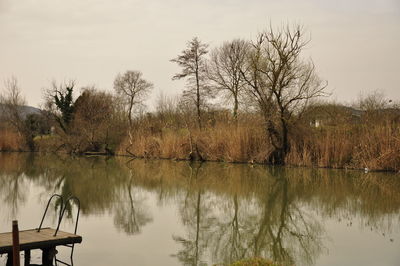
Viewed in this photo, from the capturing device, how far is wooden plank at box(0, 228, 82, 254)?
6637 mm

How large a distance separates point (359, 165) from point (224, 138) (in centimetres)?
764

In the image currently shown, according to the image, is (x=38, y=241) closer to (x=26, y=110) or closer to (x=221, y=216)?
(x=221, y=216)

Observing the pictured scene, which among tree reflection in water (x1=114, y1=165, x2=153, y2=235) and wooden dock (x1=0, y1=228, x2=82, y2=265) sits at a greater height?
wooden dock (x1=0, y1=228, x2=82, y2=265)

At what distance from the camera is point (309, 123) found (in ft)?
81.3

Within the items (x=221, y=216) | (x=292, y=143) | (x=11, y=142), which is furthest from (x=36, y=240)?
(x=11, y=142)

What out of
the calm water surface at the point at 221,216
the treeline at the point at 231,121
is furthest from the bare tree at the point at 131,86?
the calm water surface at the point at 221,216

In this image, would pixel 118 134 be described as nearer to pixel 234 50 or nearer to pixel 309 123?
pixel 234 50

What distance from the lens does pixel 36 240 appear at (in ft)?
22.6

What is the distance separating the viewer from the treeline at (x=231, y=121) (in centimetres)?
2270

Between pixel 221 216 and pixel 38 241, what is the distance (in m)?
5.49

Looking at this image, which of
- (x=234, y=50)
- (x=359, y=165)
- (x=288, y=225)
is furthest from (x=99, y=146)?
(x=288, y=225)

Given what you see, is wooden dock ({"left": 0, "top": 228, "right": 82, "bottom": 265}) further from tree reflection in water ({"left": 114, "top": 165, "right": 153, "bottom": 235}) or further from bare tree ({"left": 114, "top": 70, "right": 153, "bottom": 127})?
bare tree ({"left": 114, "top": 70, "right": 153, "bottom": 127})

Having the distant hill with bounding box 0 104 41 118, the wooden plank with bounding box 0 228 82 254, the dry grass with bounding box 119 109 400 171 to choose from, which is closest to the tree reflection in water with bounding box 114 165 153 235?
the wooden plank with bounding box 0 228 82 254

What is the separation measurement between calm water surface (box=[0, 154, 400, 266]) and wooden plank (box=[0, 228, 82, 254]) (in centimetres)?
45
